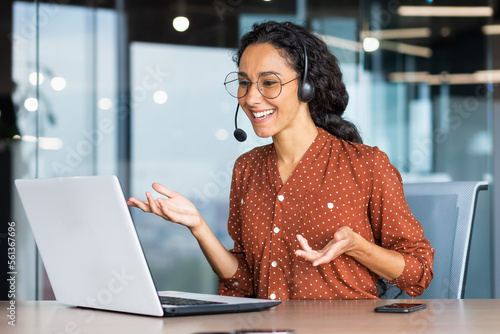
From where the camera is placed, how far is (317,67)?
6.15 feet

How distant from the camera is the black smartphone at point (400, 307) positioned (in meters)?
1.25

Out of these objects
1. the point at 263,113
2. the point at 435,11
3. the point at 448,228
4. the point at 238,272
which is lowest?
the point at 238,272

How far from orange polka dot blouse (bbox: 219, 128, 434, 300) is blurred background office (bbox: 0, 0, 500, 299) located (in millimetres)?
1775

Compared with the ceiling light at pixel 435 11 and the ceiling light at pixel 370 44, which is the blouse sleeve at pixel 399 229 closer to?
the ceiling light at pixel 370 44

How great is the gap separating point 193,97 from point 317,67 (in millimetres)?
1954

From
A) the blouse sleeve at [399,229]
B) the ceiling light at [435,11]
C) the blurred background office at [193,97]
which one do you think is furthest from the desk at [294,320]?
the ceiling light at [435,11]

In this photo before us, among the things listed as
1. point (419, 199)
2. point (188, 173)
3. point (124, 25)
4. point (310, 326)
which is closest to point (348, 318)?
point (310, 326)

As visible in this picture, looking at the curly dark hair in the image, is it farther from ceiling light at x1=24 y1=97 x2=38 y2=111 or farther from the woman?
ceiling light at x1=24 y1=97 x2=38 y2=111

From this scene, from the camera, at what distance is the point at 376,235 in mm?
1756

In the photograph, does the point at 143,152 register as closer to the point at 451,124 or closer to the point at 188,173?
the point at 188,173

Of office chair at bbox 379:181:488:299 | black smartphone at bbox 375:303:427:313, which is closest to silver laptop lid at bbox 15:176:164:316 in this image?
black smartphone at bbox 375:303:427:313

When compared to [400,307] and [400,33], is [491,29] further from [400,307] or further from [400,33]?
[400,307]

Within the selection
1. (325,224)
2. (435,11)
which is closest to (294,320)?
(325,224)

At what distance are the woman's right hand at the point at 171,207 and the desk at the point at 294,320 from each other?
261mm
